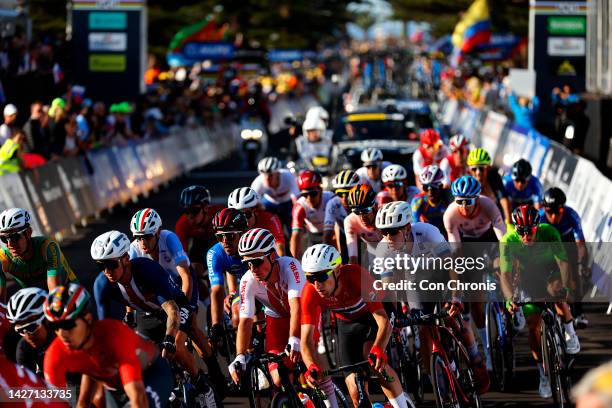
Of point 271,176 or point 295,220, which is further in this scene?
point 271,176

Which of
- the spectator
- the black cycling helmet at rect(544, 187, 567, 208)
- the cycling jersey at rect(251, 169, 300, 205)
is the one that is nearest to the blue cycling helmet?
the black cycling helmet at rect(544, 187, 567, 208)

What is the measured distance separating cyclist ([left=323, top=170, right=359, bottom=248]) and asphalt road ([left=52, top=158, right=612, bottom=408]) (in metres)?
2.10

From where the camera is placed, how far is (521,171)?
15.6m

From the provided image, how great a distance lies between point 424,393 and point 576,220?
2292 millimetres

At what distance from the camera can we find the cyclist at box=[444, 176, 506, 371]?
1245cm

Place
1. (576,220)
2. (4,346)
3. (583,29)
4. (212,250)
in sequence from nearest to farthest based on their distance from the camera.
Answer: (4,346) → (212,250) → (576,220) → (583,29)

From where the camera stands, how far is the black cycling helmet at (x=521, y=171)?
1559 centimetres

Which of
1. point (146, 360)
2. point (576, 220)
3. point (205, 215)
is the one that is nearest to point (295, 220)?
point (205, 215)

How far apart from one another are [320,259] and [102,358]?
73.8 inches

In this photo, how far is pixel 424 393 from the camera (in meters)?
12.1

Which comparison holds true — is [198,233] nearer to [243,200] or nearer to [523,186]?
[243,200]

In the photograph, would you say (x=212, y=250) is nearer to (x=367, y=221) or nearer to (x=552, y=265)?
(x=367, y=221)

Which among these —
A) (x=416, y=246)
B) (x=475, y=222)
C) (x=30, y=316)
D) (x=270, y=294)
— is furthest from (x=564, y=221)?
(x=30, y=316)

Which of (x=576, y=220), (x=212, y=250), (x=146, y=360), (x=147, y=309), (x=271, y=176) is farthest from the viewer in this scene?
(x=271, y=176)
